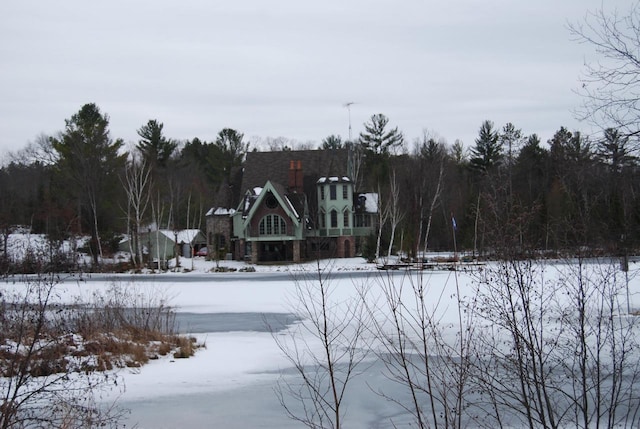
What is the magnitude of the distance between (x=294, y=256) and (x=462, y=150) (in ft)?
140

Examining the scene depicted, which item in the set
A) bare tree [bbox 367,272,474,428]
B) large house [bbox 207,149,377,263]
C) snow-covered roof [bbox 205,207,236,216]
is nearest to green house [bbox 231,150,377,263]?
large house [bbox 207,149,377,263]

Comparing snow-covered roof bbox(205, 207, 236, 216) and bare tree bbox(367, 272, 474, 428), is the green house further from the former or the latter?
bare tree bbox(367, 272, 474, 428)

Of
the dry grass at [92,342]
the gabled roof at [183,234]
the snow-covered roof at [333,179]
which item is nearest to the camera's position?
the dry grass at [92,342]

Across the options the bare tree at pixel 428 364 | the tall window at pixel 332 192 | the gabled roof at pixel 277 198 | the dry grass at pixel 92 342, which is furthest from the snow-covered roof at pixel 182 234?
the dry grass at pixel 92 342

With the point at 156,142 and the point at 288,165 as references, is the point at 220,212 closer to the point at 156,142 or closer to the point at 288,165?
the point at 288,165

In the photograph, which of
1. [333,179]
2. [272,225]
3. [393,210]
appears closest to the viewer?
[393,210]

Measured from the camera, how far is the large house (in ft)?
164

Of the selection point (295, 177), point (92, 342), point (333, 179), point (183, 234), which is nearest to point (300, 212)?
point (295, 177)

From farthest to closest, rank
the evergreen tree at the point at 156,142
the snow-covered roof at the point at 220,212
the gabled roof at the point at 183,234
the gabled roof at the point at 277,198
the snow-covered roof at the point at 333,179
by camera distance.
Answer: the evergreen tree at the point at 156,142 → the gabled roof at the point at 183,234 → the snow-covered roof at the point at 220,212 → the snow-covered roof at the point at 333,179 → the gabled roof at the point at 277,198

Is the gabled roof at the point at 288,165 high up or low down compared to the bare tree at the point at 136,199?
up

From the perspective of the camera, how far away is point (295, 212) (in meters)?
50.1

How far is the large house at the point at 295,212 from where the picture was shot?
50.1 meters

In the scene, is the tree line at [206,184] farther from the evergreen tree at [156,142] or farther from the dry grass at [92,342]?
the dry grass at [92,342]

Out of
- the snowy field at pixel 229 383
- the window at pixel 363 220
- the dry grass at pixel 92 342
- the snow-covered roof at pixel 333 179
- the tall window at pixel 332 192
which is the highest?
the snow-covered roof at pixel 333 179
